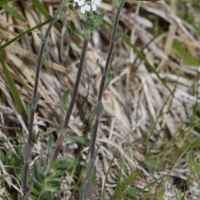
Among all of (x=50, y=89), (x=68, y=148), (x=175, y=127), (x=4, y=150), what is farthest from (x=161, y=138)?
(x=4, y=150)

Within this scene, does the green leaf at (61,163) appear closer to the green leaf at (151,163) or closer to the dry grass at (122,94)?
the dry grass at (122,94)

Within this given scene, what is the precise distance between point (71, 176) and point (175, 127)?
4.71 feet

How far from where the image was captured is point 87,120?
295cm

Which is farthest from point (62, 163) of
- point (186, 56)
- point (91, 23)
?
point (186, 56)

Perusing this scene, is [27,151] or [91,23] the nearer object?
[91,23]

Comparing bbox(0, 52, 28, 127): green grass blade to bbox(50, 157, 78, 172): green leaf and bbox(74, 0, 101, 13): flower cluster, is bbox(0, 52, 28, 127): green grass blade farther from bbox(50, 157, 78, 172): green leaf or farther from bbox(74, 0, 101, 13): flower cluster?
bbox(74, 0, 101, 13): flower cluster

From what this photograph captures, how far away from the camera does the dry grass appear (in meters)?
2.71

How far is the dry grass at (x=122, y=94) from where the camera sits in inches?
107

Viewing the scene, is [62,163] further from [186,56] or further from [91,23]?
[186,56]

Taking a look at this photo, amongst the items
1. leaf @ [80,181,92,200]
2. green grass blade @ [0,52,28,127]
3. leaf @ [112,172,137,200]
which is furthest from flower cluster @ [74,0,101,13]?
leaf @ [80,181,92,200]

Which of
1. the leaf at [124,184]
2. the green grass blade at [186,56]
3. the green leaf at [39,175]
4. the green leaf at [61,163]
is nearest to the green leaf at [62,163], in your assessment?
the green leaf at [61,163]

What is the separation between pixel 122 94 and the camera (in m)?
3.29

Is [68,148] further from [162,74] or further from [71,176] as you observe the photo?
[162,74]

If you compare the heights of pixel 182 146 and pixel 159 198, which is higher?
pixel 182 146
